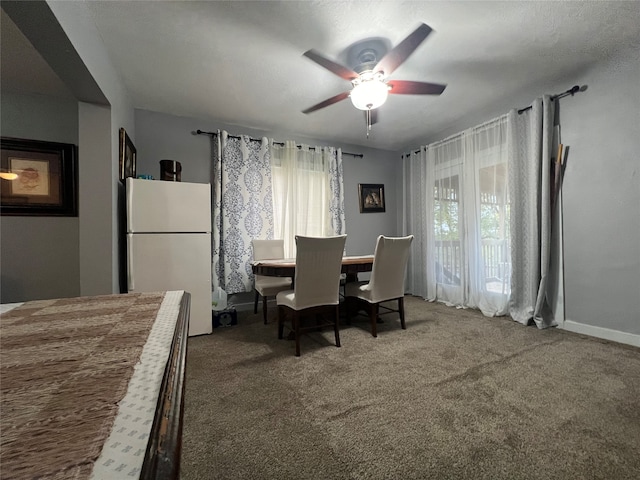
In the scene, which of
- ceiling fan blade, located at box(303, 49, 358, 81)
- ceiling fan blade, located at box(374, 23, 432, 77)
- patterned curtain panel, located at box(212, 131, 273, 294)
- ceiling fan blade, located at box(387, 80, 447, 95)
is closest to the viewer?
ceiling fan blade, located at box(374, 23, 432, 77)

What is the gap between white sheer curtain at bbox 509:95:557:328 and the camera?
2.60 m

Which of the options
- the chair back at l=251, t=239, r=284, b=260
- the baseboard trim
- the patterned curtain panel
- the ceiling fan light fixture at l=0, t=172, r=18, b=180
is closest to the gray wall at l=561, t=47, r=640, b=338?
the baseboard trim

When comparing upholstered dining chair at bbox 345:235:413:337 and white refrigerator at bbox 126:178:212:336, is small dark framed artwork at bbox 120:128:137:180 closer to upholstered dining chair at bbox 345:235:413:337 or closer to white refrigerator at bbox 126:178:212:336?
white refrigerator at bbox 126:178:212:336

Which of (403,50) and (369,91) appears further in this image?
(369,91)

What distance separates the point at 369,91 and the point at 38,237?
3.26m

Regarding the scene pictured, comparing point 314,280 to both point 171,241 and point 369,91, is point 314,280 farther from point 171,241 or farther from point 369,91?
point 369,91

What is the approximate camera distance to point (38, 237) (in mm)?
2551

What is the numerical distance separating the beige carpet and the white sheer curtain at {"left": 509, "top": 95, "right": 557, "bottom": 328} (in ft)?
1.53

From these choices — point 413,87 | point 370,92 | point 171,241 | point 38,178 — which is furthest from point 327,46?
point 38,178

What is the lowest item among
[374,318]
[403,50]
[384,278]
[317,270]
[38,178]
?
[374,318]

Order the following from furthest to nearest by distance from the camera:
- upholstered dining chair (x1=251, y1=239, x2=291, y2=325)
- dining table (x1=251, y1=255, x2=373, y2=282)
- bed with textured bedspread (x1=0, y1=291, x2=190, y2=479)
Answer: upholstered dining chair (x1=251, y1=239, x2=291, y2=325) < dining table (x1=251, y1=255, x2=373, y2=282) < bed with textured bedspread (x1=0, y1=291, x2=190, y2=479)

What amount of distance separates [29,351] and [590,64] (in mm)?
3823

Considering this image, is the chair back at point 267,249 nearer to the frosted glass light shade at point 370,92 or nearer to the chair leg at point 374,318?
the chair leg at point 374,318

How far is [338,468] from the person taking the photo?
41.8 inches
